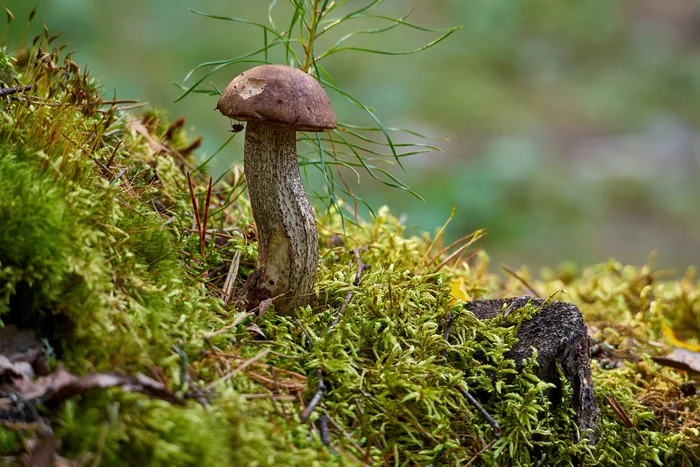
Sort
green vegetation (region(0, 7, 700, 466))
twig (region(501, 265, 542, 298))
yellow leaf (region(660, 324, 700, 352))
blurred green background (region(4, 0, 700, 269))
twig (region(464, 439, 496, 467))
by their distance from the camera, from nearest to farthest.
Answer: green vegetation (region(0, 7, 700, 466))
twig (region(464, 439, 496, 467))
yellow leaf (region(660, 324, 700, 352))
twig (region(501, 265, 542, 298))
blurred green background (region(4, 0, 700, 269))

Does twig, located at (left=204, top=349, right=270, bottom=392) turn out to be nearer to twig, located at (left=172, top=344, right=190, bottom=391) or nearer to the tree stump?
twig, located at (left=172, top=344, right=190, bottom=391)

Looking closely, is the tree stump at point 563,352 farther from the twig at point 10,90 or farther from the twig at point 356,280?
the twig at point 10,90

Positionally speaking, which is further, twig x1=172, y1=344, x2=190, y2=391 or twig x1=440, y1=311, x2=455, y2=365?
twig x1=440, y1=311, x2=455, y2=365

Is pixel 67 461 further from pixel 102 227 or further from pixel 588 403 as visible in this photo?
pixel 588 403

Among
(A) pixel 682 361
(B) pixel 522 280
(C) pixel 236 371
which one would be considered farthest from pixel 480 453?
(B) pixel 522 280

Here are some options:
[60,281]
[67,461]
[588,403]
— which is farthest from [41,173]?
[588,403]

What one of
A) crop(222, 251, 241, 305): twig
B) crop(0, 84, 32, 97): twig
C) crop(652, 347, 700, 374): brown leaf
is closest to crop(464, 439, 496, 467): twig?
crop(222, 251, 241, 305): twig

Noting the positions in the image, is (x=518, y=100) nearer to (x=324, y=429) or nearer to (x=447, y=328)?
(x=447, y=328)

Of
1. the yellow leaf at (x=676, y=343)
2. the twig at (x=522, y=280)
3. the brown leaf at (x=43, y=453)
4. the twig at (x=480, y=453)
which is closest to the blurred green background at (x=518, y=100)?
the twig at (x=522, y=280)
